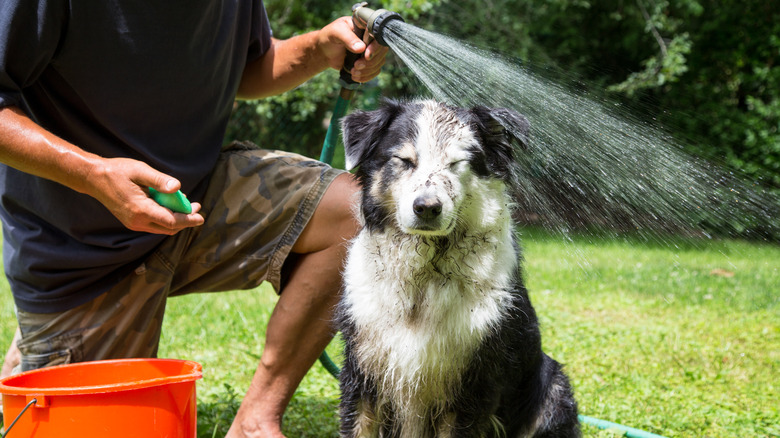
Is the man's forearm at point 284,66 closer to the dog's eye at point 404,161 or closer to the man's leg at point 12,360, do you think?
the dog's eye at point 404,161

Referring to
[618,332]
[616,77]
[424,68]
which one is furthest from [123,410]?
[616,77]

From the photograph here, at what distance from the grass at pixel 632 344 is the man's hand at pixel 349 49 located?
1053mm

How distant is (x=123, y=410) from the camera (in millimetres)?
1750

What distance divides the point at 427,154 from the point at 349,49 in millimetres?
616

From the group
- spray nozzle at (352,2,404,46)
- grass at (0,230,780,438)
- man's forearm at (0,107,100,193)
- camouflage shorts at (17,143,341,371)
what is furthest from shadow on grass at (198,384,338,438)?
spray nozzle at (352,2,404,46)

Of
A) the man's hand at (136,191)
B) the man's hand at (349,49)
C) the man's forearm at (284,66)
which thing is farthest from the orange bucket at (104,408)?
the man's forearm at (284,66)

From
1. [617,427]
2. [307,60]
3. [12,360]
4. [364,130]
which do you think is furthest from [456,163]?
[12,360]

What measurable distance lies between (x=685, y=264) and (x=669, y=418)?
3.62 metres

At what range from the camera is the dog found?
2195 millimetres

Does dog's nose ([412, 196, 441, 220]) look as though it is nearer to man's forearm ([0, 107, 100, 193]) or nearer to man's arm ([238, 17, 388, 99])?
man's arm ([238, 17, 388, 99])

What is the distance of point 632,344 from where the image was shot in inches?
157

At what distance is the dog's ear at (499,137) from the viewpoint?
2.27 metres

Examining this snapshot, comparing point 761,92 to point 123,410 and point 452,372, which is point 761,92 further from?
point 123,410

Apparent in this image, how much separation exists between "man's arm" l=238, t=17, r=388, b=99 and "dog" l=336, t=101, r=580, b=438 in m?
0.31
